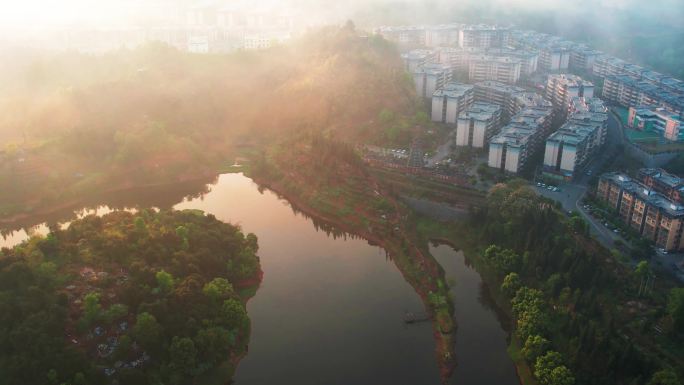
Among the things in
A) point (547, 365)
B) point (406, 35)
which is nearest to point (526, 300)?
point (547, 365)

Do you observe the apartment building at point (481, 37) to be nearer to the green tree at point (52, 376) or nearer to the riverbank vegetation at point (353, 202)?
the riverbank vegetation at point (353, 202)

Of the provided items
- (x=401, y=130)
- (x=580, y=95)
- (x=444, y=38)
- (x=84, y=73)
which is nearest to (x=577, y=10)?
(x=444, y=38)

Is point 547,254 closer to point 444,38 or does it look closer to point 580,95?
point 580,95

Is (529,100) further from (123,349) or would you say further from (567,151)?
(123,349)

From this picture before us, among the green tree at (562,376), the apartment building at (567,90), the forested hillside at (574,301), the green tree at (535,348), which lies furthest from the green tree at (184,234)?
the apartment building at (567,90)

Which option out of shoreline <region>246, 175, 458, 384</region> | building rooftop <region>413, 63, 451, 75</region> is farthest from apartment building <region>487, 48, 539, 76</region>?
shoreline <region>246, 175, 458, 384</region>

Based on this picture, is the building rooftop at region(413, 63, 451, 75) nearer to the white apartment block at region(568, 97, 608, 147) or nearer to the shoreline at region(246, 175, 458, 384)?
the white apartment block at region(568, 97, 608, 147)

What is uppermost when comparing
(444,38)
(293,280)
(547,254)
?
(444,38)
